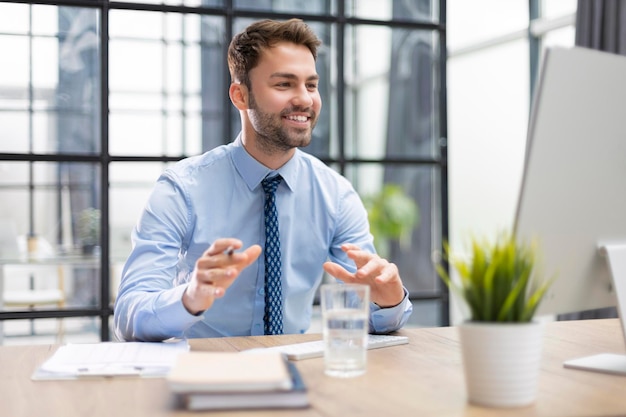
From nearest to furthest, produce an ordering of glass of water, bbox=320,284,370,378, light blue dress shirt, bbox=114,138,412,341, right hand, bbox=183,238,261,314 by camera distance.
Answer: glass of water, bbox=320,284,370,378, right hand, bbox=183,238,261,314, light blue dress shirt, bbox=114,138,412,341

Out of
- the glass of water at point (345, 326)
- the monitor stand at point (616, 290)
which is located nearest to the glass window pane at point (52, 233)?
the glass of water at point (345, 326)

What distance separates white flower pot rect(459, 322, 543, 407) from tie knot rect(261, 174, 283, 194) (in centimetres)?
112

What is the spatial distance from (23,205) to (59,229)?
0.54ft

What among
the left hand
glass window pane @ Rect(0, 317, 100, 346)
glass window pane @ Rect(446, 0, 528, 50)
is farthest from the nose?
glass window pane @ Rect(446, 0, 528, 50)

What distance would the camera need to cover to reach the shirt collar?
2100mm

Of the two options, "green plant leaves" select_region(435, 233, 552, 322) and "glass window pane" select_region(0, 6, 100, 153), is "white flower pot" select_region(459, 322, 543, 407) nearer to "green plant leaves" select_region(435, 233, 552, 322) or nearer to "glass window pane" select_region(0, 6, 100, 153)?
"green plant leaves" select_region(435, 233, 552, 322)

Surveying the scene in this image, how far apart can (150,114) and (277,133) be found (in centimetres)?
112

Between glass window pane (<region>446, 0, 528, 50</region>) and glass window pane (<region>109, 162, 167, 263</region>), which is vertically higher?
glass window pane (<region>446, 0, 528, 50</region>)

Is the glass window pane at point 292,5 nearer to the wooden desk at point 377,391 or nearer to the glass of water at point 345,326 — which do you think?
the wooden desk at point 377,391

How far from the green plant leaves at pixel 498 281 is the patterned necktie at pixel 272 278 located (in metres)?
0.99

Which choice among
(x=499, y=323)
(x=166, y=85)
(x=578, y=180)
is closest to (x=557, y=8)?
(x=166, y=85)

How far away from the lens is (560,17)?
4.64 m

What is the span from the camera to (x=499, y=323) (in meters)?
1.01

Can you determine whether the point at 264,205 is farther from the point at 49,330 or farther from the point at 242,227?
the point at 49,330
